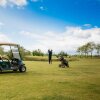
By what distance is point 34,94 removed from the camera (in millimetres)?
11508

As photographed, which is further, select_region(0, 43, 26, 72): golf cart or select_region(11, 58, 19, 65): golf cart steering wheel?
select_region(11, 58, 19, 65): golf cart steering wheel

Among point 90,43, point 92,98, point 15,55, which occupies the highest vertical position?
point 90,43

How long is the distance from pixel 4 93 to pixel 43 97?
69.3 inches

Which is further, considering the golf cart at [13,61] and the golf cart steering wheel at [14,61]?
the golf cart steering wheel at [14,61]

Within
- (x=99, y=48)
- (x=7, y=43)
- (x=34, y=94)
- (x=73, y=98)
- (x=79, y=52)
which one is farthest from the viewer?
(x=79, y=52)

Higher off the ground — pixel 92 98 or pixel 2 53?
pixel 2 53

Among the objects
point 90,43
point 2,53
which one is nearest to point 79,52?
point 90,43

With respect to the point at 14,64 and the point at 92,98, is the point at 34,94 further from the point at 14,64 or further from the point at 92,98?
the point at 14,64

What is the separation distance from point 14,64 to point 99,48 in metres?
115

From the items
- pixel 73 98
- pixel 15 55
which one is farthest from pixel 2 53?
pixel 73 98

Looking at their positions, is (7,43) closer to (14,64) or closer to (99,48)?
Result: (14,64)

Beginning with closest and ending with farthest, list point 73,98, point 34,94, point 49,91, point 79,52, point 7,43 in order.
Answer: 1. point 73,98
2. point 34,94
3. point 49,91
4. point 7,43
5. point 79,52

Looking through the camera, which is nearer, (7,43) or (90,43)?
(7,43)

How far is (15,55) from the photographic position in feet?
76.0
